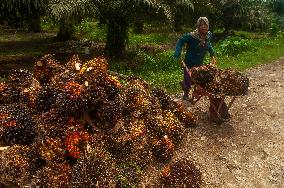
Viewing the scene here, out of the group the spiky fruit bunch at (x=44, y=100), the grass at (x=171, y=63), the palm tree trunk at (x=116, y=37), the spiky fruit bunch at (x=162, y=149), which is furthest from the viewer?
the palm tree trunk at (x=116, y=37)

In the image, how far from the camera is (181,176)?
18.1ft

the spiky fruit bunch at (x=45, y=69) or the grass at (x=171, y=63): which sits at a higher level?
the spiky fruit bunch at (x=45, y=69)

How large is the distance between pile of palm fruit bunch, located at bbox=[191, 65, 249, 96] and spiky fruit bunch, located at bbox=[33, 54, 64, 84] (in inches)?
99.0

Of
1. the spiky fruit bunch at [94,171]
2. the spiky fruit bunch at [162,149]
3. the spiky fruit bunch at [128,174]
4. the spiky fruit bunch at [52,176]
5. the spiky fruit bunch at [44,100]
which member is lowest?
the spiky fruit bunch at [162,149]

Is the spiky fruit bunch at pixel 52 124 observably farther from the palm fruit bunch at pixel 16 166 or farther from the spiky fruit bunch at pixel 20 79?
the spiky fruit bunch at pixel 20 79

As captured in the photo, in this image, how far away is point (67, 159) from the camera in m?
5.15

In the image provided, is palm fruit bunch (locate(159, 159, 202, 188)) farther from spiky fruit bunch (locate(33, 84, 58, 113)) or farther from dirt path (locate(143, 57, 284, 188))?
spiky fruit bunch (locate(33, 84, 58, 113))

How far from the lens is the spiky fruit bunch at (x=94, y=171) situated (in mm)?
4680

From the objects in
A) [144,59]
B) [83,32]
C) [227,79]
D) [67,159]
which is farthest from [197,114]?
[83,32]

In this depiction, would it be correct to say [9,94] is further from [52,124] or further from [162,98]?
[162,98]

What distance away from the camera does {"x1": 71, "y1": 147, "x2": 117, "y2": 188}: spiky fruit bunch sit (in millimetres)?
4680

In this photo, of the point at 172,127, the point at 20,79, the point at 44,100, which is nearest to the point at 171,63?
the point at 172,127

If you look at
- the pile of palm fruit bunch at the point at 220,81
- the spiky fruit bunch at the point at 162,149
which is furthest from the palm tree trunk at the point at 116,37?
the spiky fruit bunch at the point at 162,149

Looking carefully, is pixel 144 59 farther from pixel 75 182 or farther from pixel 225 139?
pixel 75 182
